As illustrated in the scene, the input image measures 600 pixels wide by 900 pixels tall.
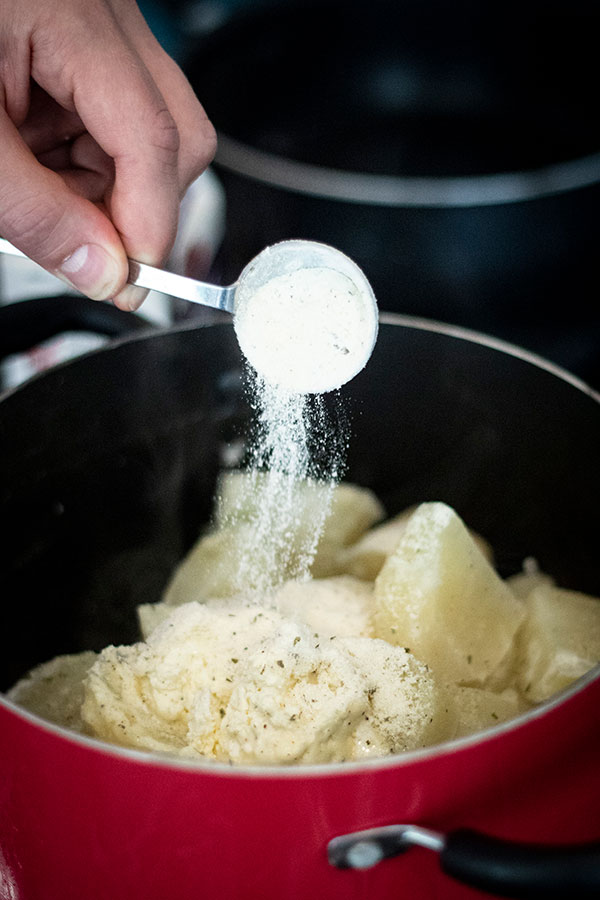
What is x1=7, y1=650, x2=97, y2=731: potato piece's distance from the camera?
2.51ft

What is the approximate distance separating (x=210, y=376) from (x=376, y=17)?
760 millimetres

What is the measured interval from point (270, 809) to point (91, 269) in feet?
1.41

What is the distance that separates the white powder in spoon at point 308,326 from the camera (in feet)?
2.48

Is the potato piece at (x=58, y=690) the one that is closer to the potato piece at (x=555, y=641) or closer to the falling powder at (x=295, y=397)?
the falling powder at (x=295, y=397)

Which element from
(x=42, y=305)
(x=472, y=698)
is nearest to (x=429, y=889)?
(x=472, y=698)

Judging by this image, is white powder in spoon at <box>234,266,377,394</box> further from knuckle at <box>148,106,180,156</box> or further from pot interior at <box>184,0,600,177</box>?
pot interior at <box>184,0,600,177</box>

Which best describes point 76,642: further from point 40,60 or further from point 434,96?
point 434,96

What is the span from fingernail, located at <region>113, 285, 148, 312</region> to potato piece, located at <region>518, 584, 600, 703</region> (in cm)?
45

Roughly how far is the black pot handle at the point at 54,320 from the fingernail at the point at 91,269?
190 millimetres

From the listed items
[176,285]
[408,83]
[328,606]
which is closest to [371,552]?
[328,606]

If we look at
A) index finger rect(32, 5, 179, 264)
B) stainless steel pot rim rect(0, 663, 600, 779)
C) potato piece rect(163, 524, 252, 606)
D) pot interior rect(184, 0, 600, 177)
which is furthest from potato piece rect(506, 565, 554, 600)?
pot interior rect(184, 0, 600, 177)

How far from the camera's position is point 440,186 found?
1039 millimetres

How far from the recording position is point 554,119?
1.35 metres

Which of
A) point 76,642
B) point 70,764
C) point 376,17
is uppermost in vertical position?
point 376,17
